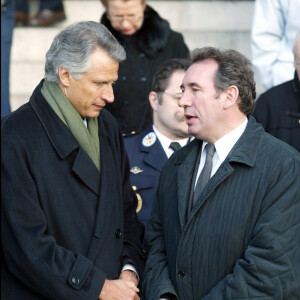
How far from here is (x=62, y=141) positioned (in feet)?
13.6

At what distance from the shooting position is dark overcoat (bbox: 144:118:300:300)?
400 centimetres

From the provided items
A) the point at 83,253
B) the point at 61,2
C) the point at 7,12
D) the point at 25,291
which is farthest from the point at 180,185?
the point at 61,2

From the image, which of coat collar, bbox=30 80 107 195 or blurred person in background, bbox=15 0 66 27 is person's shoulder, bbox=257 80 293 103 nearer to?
coat collar, bbox=30 80 107 195

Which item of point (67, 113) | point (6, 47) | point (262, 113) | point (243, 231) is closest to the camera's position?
point (243, 231)

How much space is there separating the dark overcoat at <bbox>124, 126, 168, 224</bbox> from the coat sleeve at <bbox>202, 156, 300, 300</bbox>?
1.26 meters

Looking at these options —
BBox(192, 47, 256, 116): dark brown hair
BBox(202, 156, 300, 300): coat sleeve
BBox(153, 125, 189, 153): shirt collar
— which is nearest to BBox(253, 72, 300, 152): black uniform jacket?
BBox(153, 125, 189, 153): shirt collar

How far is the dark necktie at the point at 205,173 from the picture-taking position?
14.1 ft

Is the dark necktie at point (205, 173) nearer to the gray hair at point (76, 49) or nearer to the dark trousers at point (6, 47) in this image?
the gray hair at point (76, 49)

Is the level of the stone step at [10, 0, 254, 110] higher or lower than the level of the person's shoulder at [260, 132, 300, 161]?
lower

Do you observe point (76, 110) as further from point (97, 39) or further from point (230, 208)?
point (230, 208)

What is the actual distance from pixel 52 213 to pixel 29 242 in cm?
21

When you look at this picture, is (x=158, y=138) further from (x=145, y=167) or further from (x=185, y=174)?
(x=185, y=174)

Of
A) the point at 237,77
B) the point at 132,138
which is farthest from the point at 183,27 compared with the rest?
the point at 237,77

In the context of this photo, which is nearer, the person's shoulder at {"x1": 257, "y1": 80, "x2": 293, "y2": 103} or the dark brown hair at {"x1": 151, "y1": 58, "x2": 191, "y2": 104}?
the person's shoulder at {"x1": 257, "y1": 80, "x2": 293, "y2": 103}
